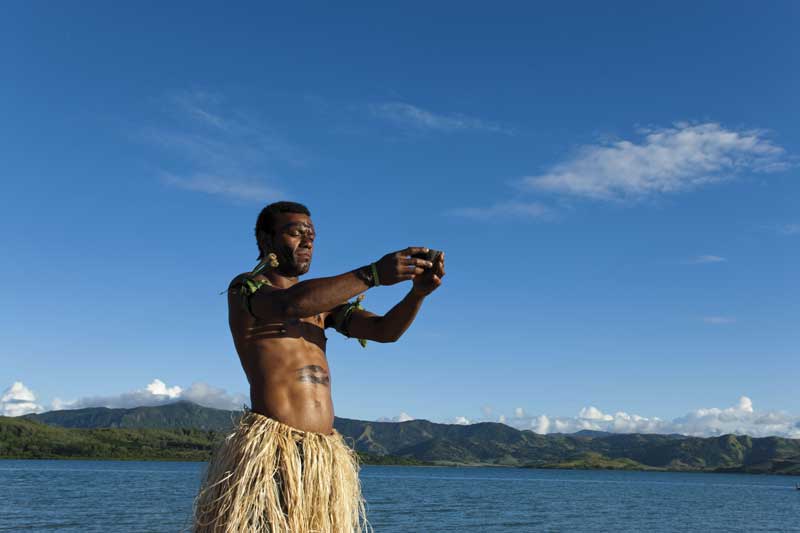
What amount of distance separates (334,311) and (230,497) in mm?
1415

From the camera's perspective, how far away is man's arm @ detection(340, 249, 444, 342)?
430 cm

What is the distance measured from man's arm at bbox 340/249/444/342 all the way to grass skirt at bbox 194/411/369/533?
768mm

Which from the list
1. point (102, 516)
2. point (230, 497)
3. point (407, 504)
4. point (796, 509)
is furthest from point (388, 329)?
point (796, 509)

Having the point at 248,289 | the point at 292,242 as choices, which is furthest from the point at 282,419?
the point at 292,242

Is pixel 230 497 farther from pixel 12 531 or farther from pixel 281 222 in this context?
pixel 12 531

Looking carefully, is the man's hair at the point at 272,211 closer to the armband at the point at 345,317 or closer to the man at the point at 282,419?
the man at the point at 282,419

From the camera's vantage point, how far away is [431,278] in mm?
4285

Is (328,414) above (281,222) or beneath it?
beneath

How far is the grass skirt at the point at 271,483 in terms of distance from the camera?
170 inches

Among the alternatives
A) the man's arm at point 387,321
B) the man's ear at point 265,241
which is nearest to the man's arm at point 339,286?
the man's arm at point 387,321

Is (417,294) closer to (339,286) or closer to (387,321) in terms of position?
(387,321)

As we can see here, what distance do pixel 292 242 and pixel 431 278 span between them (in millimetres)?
916

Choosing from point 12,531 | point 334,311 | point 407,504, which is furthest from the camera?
point 407,504

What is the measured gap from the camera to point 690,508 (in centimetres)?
10219
